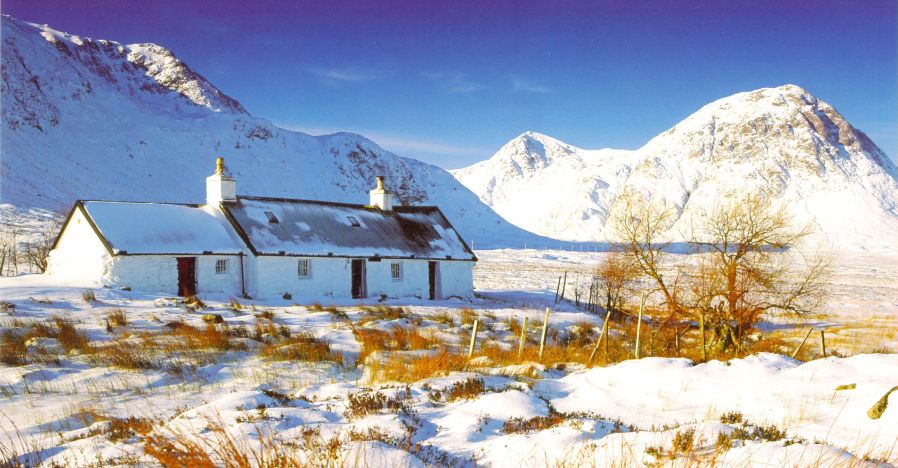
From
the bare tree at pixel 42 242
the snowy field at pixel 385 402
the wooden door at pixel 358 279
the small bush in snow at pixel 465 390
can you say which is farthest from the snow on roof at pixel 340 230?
the small bush in snow at pixel 465 390

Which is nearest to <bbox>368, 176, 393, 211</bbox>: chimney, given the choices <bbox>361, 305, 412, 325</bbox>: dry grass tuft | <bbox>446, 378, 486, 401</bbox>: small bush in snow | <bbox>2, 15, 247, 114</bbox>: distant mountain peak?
<bbox>361, 305, 412, 325</bbox>: dry grass tuft

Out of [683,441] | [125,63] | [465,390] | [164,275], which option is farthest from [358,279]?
[125,63]

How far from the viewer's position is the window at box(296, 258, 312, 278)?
2630 cm

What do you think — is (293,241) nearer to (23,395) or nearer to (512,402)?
(23,395)

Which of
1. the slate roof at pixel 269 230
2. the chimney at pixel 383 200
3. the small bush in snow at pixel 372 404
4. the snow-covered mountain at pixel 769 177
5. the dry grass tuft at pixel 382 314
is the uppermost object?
the snow-covered mountain at pixel 769 177

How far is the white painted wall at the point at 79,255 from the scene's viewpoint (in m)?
22.3

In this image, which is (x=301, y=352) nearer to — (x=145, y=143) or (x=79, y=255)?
(x=79, y=255)

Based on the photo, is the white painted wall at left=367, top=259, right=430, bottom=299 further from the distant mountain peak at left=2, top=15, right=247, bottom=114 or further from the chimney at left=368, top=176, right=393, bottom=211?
the distant mountain peak at left=2, top=15, right=247, bottom=114

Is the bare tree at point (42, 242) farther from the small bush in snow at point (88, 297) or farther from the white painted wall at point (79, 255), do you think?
the small bush in snow at point (88, 297)

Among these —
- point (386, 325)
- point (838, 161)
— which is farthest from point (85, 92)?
point (838, 161)

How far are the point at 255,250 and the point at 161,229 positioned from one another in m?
4.15

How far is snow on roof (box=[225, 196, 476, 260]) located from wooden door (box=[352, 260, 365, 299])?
86cm

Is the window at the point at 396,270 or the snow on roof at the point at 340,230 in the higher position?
the snow on roof at the point at 340,230

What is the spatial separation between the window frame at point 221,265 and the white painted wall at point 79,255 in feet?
13.4
